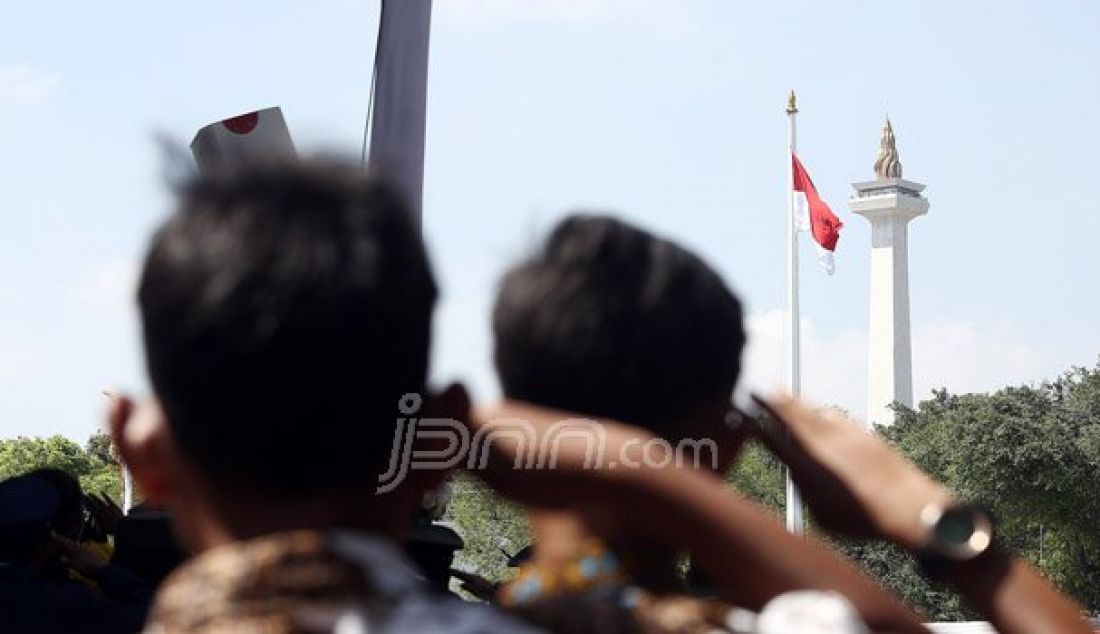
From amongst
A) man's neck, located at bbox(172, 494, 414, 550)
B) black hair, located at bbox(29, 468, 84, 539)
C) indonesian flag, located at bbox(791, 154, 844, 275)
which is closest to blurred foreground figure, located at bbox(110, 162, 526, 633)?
man's neck, located at bbox(172, 494, 414, 550)

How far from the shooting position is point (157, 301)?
1643mm

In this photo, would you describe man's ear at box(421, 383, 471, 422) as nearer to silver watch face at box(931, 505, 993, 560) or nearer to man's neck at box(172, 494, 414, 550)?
man's neck at box(172, 494, 414, 550)

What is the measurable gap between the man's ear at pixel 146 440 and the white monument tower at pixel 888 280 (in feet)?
275

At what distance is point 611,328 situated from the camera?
2.20 metres

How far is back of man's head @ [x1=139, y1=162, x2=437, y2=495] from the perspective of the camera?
5.27 ft

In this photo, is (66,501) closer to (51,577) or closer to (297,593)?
(51,577)

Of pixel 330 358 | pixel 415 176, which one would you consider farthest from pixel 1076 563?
pixel 330 358

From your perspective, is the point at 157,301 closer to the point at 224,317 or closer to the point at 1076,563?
the point at 224,317

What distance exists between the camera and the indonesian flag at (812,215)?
110 feet

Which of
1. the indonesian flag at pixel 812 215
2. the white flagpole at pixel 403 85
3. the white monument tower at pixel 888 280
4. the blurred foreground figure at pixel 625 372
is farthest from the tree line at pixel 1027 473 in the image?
the blurred foreground figure at pixel 625 372

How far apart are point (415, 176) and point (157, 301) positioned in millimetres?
3706

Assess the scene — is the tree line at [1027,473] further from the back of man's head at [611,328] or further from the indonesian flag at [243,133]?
the back of man's head at [611,328]

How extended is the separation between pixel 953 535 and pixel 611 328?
16.5 inches

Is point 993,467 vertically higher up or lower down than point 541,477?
lower down
